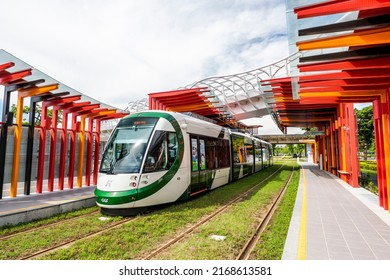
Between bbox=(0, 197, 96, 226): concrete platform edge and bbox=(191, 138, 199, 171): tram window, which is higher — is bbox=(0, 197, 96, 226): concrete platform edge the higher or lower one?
the lower one

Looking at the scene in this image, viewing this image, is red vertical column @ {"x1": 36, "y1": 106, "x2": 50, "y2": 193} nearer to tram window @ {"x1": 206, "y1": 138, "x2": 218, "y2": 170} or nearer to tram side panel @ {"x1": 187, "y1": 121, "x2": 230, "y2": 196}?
tram side panel @ {"x1": 187, "y1": 121, "x2": 230, "y2": 196}

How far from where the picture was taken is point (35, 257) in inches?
172

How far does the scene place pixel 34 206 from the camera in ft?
24.0

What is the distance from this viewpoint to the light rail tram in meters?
6.82

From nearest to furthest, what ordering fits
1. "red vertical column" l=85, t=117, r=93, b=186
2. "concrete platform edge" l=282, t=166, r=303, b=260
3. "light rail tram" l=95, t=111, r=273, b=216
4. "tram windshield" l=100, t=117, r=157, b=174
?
1. "concrete platform edge" l=282, t=166, r=303, b=260
2. "light rail tram" l=95, t=111, r=273, b=216
3. "tram windshield" l=100, t=117, r=157, b=174
4. "red vertical column" l=85, t=117, r=93, b=186

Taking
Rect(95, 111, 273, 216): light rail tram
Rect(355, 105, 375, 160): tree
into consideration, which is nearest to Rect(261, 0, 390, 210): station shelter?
Rect(95, 111, 273, 216): light rail tram

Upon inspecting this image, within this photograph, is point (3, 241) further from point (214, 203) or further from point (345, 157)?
point (345, 157)

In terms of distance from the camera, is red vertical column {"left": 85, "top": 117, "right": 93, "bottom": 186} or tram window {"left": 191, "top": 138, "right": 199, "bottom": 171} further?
red vertical column {"left": 85, "top": 117, "right": 93, "bottom": 186}

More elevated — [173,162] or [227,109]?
[227,109]

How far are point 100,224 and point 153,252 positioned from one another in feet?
8.24

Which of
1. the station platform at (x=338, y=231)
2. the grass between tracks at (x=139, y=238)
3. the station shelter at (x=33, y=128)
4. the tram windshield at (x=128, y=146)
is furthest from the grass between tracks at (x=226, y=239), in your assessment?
the station shelter at (x=33, y=128)

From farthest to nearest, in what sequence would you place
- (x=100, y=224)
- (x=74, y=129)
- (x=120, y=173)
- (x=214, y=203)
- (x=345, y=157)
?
(x=345, y=157)
(x=74, y=129)
(x=214, y=203)
(x=120, y=173)
(x=100, y=224)
